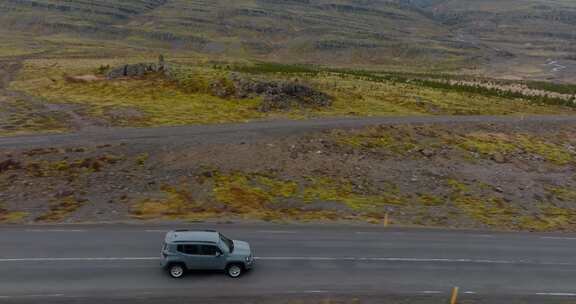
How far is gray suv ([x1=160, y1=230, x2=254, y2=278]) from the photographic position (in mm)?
21859

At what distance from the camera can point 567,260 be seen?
1035 inches

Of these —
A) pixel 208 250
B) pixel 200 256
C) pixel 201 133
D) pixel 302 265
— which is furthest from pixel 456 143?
pixel 200 256

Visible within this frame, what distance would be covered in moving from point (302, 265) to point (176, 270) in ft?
20.2

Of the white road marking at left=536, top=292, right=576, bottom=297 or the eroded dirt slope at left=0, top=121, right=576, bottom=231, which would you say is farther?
the eroded dirt slope at left=0, top=121, right=576, bottom=231

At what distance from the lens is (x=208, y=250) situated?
72.3ft

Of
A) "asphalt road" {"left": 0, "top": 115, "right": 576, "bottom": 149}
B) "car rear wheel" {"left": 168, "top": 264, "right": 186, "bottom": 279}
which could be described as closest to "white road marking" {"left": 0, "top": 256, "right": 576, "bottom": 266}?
"car rear wheel" {"left": 168, "top": 264, "right": 186, "bottom": 279}

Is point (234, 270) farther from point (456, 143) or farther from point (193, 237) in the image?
point (456, 143)

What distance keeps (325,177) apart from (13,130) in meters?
30.8

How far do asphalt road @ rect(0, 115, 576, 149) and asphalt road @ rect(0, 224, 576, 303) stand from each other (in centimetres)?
1643

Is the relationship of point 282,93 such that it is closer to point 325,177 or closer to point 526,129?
point 325,177

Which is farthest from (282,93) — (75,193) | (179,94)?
(75,193)

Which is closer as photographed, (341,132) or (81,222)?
(81,222)

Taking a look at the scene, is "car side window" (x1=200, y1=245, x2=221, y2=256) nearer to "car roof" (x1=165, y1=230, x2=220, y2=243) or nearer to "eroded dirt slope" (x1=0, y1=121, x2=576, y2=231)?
"car roof" (x1=165, y1=230, x2=220, y2=243)

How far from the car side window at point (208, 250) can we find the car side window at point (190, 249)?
0.60 feet
